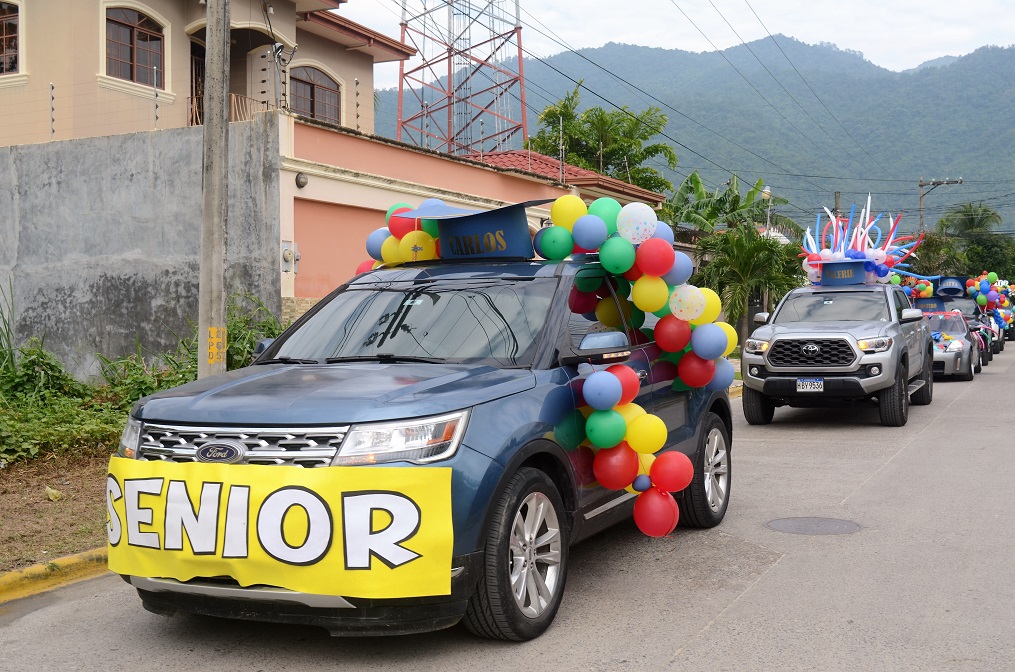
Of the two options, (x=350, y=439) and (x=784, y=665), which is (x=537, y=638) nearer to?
(x=784, y=665)

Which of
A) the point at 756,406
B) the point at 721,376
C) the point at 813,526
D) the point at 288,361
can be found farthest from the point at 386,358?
the point at 756,406

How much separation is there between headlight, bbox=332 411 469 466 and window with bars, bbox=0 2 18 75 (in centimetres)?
2077

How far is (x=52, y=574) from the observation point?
601 cm

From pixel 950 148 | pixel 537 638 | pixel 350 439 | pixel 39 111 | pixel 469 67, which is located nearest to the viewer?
pixel 350 439

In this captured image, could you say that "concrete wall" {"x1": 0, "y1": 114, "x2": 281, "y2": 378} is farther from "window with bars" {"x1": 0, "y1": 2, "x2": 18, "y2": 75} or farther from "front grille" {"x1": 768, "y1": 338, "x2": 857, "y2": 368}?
"front grille" {"x1": 768, "y1": 338, "x2": 857, "y2": 368}

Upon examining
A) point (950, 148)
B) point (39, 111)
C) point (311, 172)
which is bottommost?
point (311, 172)

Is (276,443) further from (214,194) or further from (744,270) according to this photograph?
(744,270)

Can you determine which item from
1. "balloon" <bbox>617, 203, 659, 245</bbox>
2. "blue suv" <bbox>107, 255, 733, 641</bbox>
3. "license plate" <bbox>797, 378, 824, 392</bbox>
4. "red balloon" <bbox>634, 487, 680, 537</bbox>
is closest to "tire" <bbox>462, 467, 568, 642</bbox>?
"blue suv" <bbox>107, 255, 733, 641</bbox>

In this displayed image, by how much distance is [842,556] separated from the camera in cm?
639

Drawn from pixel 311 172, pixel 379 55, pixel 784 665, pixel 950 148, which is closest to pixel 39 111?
pixel 311 172

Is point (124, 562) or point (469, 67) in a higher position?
point (469, 67)

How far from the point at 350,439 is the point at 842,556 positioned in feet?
12.0

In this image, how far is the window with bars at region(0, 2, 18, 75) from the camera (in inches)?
846

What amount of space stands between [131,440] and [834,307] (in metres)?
11.4
